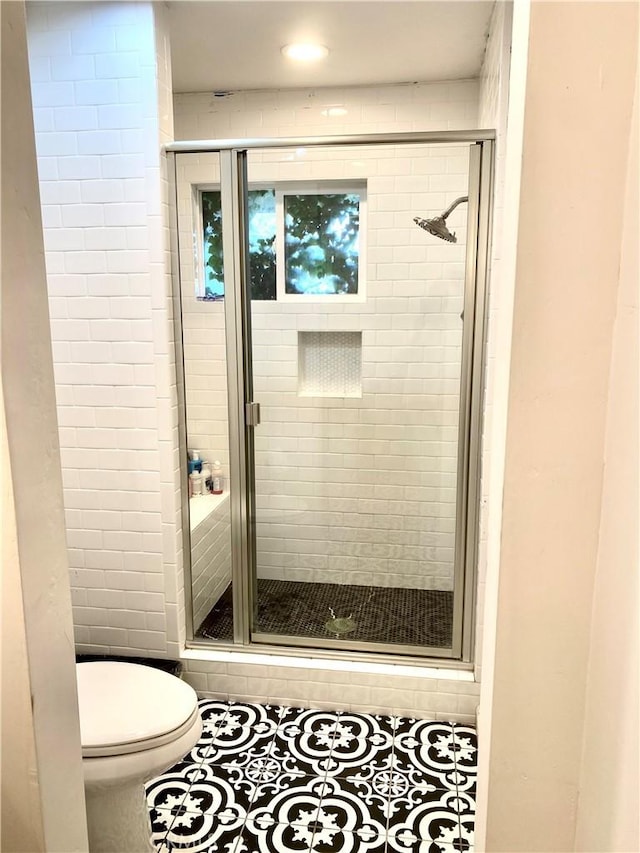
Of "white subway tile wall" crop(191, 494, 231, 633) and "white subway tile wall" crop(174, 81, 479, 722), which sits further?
"white subway tile wall" crop(174, 81, 479, 722)

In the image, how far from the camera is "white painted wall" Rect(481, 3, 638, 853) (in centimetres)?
64

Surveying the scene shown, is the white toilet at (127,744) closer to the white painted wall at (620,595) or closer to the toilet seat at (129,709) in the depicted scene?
the toilet seat at (129,709)

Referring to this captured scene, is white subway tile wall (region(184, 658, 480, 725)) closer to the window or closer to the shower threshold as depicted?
the shower threshold

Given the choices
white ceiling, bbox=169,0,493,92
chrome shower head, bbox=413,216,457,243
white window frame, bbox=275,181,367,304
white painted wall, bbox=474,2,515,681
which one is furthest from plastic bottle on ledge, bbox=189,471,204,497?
white ceiling, bbox=169,0,493,92

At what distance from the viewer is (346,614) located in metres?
2.62

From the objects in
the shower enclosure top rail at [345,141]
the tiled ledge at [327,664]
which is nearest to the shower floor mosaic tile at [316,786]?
the tiled ledge at [327,664]

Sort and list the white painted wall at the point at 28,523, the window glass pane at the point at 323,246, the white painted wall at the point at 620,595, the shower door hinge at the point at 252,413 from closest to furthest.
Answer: the white painted wall at the point at 620,595 → the white painted wall at the point at 28,523 → the shower door hinge at the point at 252,413 → the window glass pane at the point at 323,246

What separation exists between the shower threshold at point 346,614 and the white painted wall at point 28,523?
61.1 inches

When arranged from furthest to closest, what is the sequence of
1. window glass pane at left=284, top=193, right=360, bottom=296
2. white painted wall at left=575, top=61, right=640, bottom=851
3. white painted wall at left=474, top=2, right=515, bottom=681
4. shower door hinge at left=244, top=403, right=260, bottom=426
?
window glass pane at left=284, top=193, right=360, bottom=296 < shower door hinge at left=244, top=403, right=260, bottom=426 < white painted wall at left=474, top=2, right=515, bottom=681 < white painted wall at left=575, top=61, right=640, bottom=851

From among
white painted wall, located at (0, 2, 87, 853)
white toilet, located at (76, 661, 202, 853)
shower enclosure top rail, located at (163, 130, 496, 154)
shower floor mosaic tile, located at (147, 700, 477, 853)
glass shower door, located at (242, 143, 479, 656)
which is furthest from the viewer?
glass shower door, located at (242, 143, 479, 656)

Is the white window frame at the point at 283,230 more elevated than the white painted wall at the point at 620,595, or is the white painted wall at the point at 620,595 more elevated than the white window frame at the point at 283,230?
the white window frame at the point at 283,230

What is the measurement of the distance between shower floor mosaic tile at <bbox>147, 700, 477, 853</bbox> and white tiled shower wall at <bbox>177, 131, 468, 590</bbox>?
58 centimetres

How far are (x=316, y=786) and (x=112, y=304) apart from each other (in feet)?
5.52

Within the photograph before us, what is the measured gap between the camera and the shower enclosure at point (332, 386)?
220 centimetres
